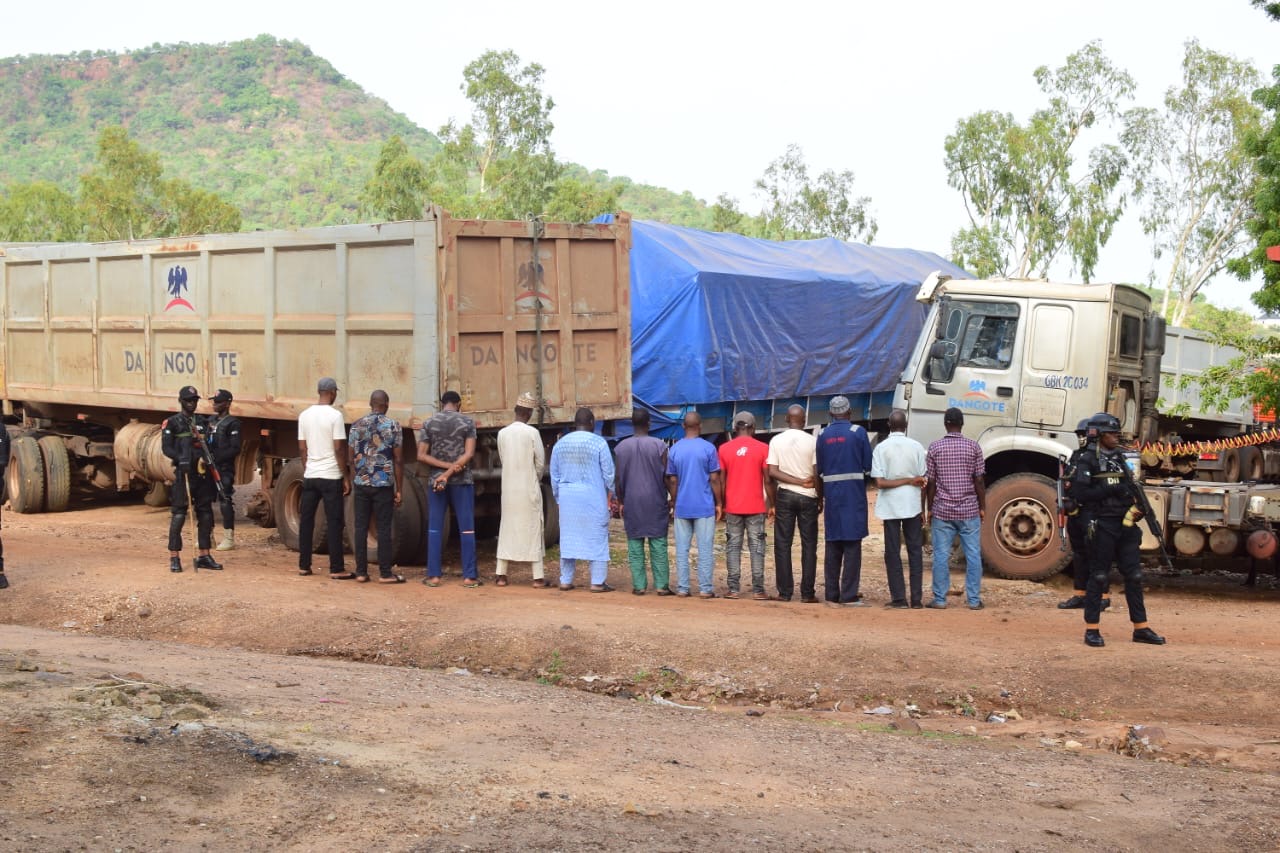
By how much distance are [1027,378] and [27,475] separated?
11379 mm

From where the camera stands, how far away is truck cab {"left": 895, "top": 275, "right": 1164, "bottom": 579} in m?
11.0

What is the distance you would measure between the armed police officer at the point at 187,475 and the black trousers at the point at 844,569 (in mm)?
5033

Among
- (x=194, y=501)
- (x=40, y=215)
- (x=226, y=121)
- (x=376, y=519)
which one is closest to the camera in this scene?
(x=376, y=519)

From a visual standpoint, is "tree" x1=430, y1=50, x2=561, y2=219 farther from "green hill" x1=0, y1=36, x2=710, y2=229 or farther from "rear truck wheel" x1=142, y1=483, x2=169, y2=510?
"green hill" x1=0, y1=36, x2=710, y2=229

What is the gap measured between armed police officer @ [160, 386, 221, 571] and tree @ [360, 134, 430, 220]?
25.7 meters

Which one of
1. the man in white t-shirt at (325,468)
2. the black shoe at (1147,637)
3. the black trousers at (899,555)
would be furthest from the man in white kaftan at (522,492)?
the black shoe at (1147,637)

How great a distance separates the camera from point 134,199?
134 ft

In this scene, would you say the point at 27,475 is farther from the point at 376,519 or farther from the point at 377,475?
the point at 377,475

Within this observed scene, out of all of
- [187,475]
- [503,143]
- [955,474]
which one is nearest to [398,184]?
[503,143]

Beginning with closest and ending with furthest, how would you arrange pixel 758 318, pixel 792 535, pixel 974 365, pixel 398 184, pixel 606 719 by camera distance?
pixel 606 719
pixel 792 535
pixel 974 365
pixel 758 318
pixel 398 184

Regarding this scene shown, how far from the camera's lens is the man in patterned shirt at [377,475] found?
411 inches

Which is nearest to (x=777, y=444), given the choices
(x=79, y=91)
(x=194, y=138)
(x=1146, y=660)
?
(x=1146, y=660)

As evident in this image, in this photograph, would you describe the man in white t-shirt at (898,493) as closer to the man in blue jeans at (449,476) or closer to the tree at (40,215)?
the man in blue jeans at (449,476)

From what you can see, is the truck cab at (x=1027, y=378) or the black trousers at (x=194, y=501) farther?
the truck cab at (x=1027, y=378)
